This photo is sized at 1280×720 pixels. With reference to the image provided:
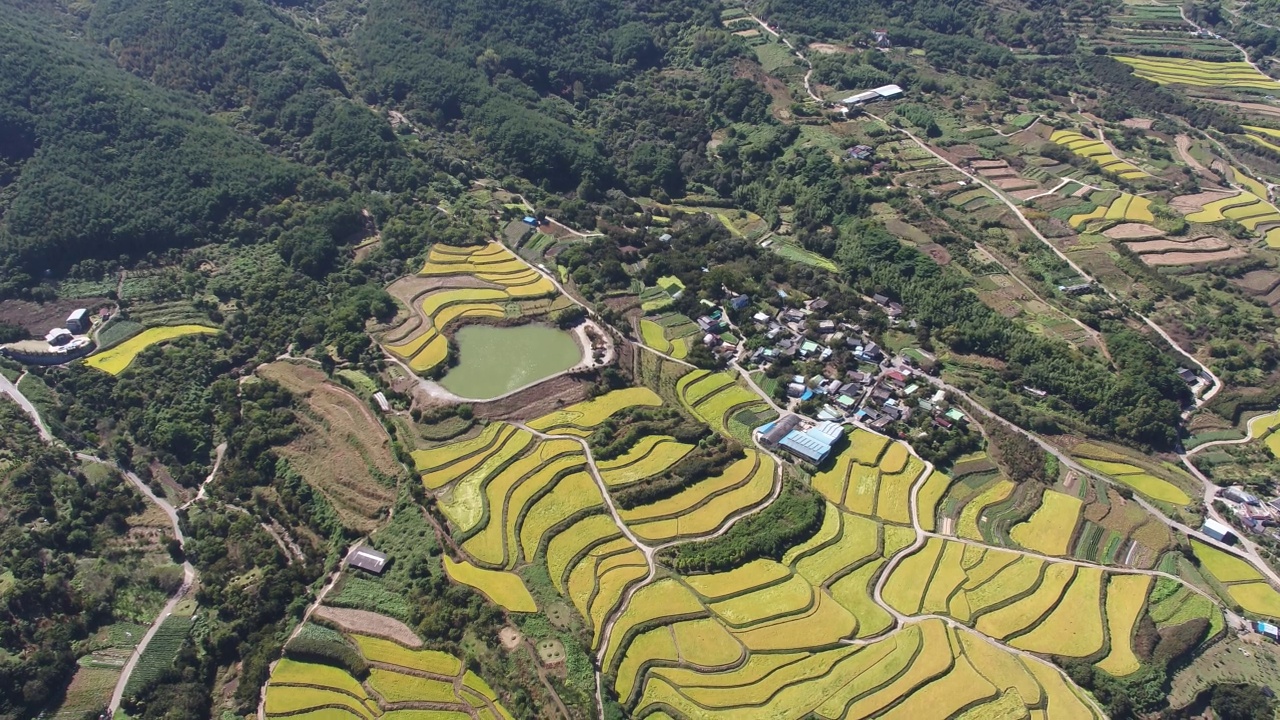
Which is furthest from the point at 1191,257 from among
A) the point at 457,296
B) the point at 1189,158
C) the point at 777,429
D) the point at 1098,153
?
the point at 457,296

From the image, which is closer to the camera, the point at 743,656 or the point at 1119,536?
the point at 743,656

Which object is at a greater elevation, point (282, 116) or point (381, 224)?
point (282, 116)

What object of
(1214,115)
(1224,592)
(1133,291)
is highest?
(1214,115)

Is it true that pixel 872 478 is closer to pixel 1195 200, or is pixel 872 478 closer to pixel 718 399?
pixel 718 399

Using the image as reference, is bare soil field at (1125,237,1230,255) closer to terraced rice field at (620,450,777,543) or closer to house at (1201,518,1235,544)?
house at (1201,518,1235,544)

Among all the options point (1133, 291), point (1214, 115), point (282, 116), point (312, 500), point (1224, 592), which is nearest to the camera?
point (1224, 592)

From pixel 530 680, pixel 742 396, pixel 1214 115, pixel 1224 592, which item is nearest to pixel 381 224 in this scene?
pixel 742 396

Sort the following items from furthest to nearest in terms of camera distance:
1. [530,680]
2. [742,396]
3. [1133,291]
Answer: [1133,291]
[742,396]
[530,680]

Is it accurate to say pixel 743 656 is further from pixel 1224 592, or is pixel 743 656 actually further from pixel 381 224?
pixel 381 224
